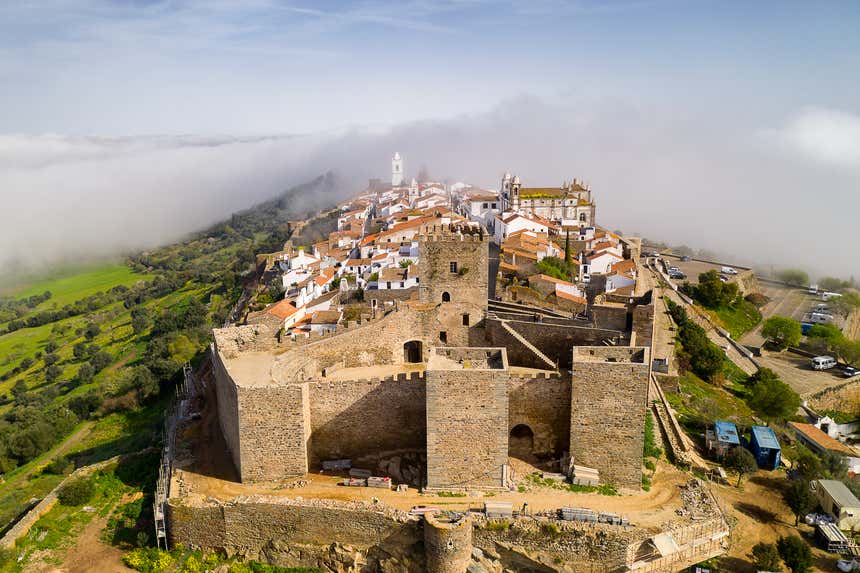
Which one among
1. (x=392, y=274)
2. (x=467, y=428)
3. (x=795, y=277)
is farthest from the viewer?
(x=795, y=277)

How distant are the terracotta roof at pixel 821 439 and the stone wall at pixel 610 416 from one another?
1378 centimetres

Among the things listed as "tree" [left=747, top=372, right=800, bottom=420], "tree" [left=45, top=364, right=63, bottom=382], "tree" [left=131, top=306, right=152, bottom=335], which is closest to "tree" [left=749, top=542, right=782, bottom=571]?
"tree" [left=747, top=372, right=800, bottom=420]

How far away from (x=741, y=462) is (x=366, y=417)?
11344mm

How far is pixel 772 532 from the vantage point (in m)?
16.4

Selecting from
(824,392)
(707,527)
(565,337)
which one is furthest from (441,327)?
(824,392)

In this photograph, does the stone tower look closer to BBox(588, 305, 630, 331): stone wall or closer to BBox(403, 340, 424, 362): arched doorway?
BBox(403, 340, 424, 362): arched doorway

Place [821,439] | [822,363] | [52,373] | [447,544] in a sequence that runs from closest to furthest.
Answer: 1. [447,544]
2. [821,439]
3. [822,363]
4. [52,373]

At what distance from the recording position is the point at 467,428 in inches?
611

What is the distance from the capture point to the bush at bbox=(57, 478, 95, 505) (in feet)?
61.9

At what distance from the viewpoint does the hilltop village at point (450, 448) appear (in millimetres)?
14586

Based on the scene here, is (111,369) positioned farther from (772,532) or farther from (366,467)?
(772,532)

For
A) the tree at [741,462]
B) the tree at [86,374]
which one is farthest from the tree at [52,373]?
the tree at [741,462]

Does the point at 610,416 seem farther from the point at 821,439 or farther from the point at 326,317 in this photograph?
the point at 326,317

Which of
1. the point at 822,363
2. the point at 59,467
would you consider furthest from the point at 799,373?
the point at 59,467
